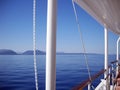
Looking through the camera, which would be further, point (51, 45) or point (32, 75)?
point (32, 75)

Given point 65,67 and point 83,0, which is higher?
point 83,0

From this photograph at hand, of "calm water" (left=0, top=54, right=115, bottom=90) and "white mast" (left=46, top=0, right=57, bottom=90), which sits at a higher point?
"white mast" (left=46, top=0, right=57, bottom=90)

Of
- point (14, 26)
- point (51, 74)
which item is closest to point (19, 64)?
point (14, 26)

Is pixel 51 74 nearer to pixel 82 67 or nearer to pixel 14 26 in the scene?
pixel 14 26

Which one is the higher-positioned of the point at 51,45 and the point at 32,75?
the point at 51,45

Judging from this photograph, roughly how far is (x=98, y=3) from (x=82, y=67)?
25852 mm

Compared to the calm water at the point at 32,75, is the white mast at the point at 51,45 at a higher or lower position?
higher

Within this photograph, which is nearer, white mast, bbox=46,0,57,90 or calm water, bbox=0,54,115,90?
white mast, bbox=46,0,57,90

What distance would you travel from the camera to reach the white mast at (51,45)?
45.9 inches

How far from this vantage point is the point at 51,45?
1183mm

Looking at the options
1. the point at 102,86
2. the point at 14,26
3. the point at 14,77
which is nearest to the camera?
the point at 102,86

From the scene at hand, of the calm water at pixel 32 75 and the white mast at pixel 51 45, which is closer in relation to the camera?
the white mast at pixel 51 45

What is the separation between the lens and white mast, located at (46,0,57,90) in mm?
1166

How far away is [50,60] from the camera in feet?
3.84
